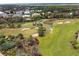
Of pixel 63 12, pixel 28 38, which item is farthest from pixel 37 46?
pixel 63 12

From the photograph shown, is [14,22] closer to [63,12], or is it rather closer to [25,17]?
[25,17]

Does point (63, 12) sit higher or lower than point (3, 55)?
higher

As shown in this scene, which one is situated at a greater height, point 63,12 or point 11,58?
point 63,12

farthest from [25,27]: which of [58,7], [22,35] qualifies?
[58,7]

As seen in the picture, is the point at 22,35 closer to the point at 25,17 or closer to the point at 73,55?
the point at 25,17
